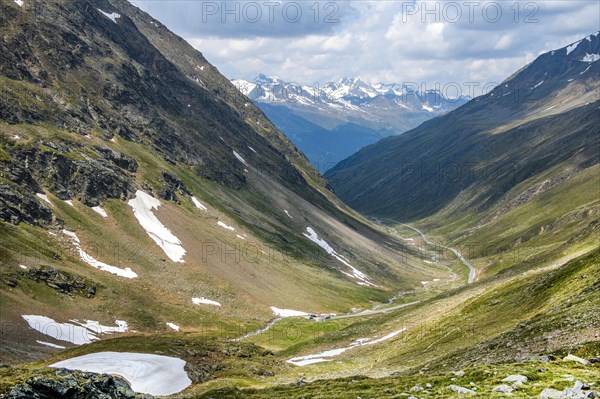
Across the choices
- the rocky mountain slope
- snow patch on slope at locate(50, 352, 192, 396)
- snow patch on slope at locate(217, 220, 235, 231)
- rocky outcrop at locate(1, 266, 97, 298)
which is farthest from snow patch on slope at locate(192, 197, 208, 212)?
snow patch on slope at locate(50, 352, 192, 396)

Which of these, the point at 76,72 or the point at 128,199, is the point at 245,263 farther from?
the point at 76,72

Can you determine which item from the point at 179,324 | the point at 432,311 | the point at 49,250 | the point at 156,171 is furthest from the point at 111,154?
the point at 432,311

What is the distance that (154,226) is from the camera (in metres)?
128

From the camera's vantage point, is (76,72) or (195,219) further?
(76,72)

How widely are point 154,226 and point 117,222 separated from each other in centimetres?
943

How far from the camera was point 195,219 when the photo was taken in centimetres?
14288

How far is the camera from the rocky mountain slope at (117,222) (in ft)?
296

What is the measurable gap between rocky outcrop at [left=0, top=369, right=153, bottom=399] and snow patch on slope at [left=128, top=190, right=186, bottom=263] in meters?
92.3

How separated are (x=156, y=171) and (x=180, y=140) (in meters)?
35.7

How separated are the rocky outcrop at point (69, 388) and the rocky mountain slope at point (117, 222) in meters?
40.2

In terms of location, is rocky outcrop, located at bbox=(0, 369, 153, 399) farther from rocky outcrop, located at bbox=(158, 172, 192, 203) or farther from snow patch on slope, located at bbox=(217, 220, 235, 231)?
snow patch on slope, located at bbox=(217, 220, 235, 231)

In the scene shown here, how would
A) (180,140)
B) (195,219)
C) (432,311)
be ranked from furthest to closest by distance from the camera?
(180,140) → (195,219) → (432,311)

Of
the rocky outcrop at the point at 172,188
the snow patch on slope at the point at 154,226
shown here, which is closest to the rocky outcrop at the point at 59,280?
the snow patch on slope at the point at 154,226

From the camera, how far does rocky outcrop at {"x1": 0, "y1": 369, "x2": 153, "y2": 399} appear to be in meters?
24.8
